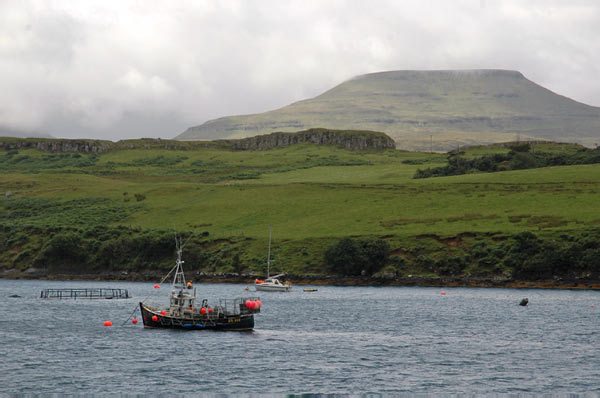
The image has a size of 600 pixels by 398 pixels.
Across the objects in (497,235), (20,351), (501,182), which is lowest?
(20,351)

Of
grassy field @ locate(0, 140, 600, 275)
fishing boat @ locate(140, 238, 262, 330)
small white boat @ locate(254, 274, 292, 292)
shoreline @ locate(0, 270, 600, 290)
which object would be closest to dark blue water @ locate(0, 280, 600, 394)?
fishing boat @ locate(140, 238, 262, 330)

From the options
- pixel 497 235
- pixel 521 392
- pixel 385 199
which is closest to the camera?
pixel 521 392

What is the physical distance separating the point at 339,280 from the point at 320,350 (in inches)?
3155

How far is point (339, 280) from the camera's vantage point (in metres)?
147

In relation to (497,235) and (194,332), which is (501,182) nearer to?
(497,235)

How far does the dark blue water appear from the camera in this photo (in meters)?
52.0

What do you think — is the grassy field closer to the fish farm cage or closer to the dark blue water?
the fish farm cage

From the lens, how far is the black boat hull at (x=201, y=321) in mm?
74688

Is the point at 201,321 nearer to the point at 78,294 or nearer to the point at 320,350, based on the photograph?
the point at 320,350

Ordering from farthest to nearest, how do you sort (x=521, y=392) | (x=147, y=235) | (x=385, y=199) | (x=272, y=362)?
(x=385, y=199) < (x=147, y=235) < (x=272, y=362) < (x=521, y=392)

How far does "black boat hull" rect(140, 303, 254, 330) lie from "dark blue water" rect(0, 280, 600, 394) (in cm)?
81

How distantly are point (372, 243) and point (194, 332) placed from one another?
74.7 m

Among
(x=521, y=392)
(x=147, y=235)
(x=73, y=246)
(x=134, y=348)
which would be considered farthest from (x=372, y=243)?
(x=521, y=392)

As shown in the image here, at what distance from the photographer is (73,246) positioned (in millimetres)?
170000
